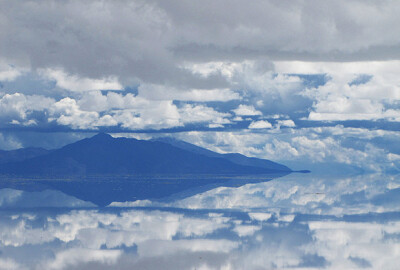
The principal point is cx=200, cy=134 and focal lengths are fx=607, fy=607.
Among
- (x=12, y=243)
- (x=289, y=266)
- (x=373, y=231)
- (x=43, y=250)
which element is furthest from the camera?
(x=373, y=231)

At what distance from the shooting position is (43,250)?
209 ft

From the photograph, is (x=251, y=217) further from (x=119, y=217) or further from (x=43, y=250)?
(x=43, y=250)

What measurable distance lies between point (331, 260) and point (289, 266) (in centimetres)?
553

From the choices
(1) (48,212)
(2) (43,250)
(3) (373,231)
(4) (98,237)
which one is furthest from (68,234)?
(3) (373,231)

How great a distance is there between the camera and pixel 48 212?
10556cm

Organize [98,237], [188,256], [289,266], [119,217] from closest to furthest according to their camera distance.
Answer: [289,266], [188,256], [98,237], [119,217]

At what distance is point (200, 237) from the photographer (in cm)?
7194

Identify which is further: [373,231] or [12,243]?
[373,231]

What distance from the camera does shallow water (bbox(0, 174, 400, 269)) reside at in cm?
5688

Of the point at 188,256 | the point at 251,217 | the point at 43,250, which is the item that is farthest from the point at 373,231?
the point at 43,250

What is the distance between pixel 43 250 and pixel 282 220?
39872 millimetres

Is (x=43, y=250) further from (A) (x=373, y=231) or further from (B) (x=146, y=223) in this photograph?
(A) (x=373, y=231)

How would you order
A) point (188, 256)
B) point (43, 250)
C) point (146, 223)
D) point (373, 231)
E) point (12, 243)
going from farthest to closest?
point (146, 223) < point (373, 231) < point (12, 243) < point (43, 250) < point (188, 256)

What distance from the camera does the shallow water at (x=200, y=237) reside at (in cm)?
5688
